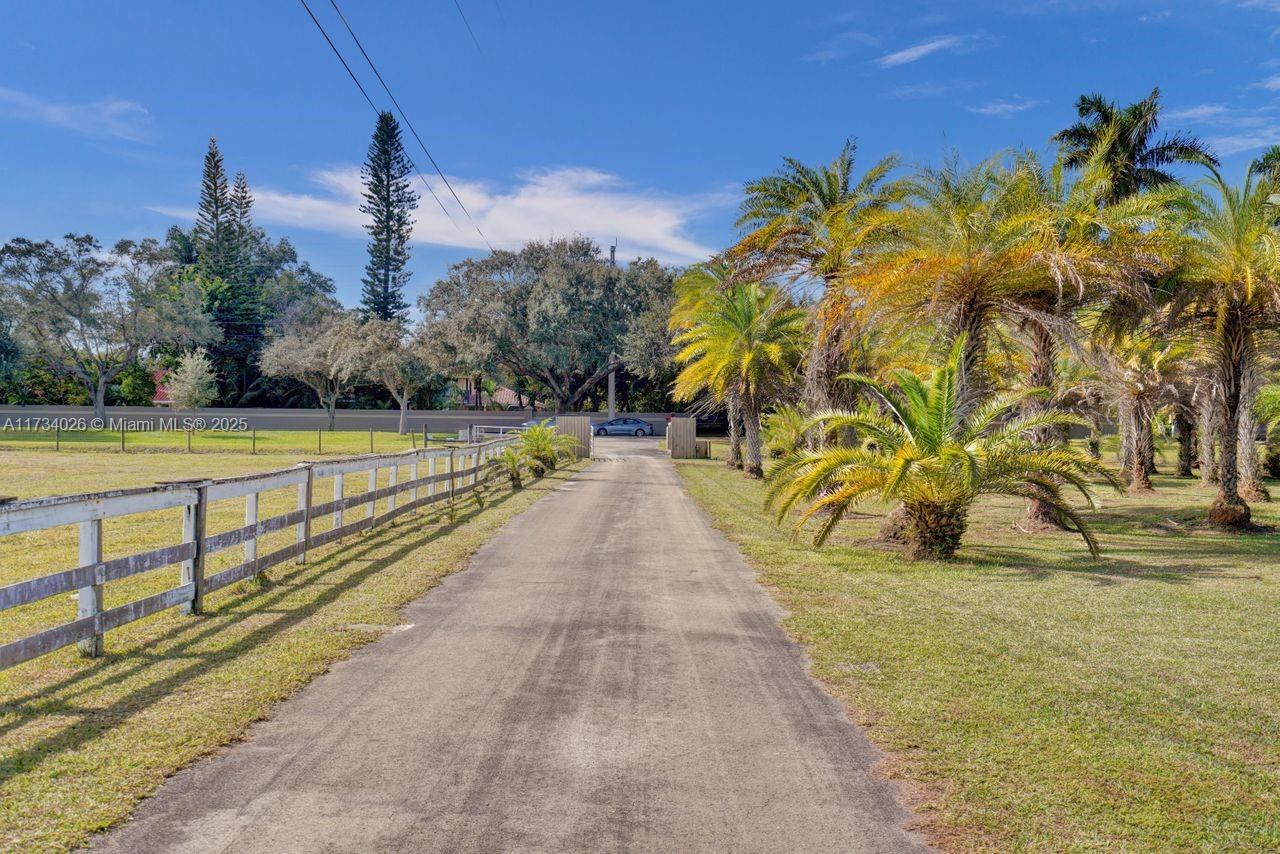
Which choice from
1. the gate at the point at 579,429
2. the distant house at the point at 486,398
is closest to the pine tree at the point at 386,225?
the distant house at the point at 486,398

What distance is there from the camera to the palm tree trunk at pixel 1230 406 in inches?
597

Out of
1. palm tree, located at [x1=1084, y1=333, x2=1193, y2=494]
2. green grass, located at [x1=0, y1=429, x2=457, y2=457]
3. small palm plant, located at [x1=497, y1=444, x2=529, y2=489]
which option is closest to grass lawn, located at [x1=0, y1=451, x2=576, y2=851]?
small palm plant, located at [x1=497, y1=444, x2=529, y2=489]

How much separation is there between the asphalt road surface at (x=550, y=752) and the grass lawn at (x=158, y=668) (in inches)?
9.1

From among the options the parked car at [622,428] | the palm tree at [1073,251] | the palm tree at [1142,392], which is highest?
the palm tree at [1073,251]

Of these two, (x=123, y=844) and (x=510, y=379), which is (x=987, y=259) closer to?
(x=123, y=844)

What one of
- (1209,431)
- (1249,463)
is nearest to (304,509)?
(1249,463)

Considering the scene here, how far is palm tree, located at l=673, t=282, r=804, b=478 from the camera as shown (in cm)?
2506

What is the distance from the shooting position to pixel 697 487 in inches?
904

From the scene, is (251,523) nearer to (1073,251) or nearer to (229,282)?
(1073,251)

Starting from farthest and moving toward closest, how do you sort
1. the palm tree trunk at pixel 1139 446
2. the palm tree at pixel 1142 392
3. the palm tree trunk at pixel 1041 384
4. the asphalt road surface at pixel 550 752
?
the palm tree trunk at pixel 1139 446
the palm tree at pixel 1142 392
the palm tree trunk at pixel 1041 384
the asphalt road surface at pixel 550 752

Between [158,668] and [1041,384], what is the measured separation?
50.5 feet

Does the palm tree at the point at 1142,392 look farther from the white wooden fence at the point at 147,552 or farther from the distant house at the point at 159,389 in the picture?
the distant house at the point at 159,389

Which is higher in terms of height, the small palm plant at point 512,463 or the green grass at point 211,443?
the small palm plant at point 512,463

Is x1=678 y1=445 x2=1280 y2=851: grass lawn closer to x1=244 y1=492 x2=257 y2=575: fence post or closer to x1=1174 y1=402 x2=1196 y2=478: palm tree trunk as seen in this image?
x1=244 y1=492 x2=257 y2=575: fence post
